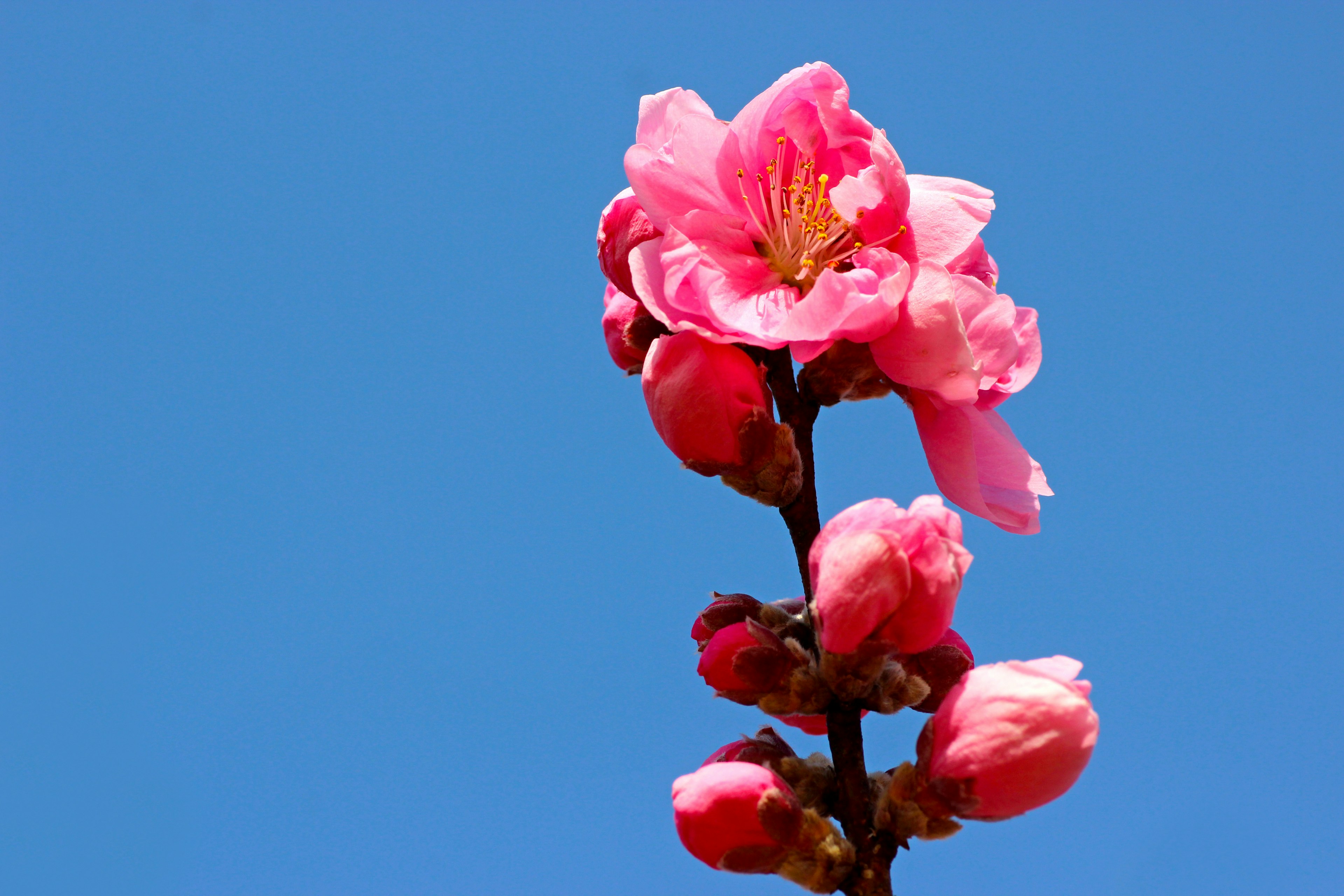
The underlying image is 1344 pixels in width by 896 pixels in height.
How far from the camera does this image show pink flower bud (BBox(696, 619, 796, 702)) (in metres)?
1.89

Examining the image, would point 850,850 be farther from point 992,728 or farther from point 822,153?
point 822,153

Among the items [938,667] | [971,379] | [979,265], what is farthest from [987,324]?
[938,667]

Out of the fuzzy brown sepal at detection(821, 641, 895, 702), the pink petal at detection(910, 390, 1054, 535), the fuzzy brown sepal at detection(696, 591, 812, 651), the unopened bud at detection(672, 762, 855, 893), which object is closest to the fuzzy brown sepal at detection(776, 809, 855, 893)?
the unopened bud at detection(672, 762, 855, 893)

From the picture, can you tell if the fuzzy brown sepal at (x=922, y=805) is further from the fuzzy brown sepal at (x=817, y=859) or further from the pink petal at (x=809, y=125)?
the pink petal at (x=809, y=125)

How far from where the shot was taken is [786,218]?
2.15 m

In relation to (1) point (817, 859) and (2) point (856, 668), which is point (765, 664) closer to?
(2) point (856, 668)

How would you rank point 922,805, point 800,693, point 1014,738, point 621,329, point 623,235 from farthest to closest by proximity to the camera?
1. point 621,329
2. point 623,235
3. point 800,693
4. point 922,805
5. point 1014,738

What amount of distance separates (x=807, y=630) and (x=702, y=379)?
53 centimetres

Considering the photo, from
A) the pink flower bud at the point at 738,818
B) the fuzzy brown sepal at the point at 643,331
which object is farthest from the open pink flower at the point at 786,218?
the pink flower bud at the point at 738,818

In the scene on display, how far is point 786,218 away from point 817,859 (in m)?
1.18

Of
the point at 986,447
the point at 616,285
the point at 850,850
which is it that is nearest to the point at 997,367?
the point at 986,447

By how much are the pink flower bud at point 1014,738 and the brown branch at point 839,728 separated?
17cm

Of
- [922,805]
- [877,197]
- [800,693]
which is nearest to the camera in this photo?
[922,805]

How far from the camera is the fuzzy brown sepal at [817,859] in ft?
5.86
